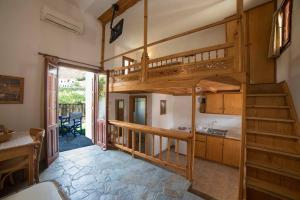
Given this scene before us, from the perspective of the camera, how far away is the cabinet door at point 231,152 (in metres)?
4.25

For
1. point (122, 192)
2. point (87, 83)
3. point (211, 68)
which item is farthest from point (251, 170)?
point (87, 83)

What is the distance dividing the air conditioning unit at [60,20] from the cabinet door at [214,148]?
508cm

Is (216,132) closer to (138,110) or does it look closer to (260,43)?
(260,43)

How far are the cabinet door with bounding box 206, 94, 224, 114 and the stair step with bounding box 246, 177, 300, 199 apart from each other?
287 centimetres

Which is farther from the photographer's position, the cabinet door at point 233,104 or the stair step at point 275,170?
the cabinet door at point 233,104

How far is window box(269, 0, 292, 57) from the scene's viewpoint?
9.00 ft

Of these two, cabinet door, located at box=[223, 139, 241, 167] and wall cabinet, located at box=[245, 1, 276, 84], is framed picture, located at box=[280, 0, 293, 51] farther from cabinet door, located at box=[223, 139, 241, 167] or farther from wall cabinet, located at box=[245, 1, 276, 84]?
cabinet door, located at box=[223, 139, 241, 167]

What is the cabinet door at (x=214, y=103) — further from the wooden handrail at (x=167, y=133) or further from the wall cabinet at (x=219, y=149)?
the wooden handrail at (x=167, y=133)

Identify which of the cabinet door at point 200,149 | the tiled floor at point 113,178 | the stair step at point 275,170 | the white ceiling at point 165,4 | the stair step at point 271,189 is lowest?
the cabinet door at point 200,149

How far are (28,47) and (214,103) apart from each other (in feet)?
17.4

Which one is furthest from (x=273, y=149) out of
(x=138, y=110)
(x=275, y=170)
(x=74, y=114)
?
(x=74, y=114)

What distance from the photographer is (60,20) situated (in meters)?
3.46

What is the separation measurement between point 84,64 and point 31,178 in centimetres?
293

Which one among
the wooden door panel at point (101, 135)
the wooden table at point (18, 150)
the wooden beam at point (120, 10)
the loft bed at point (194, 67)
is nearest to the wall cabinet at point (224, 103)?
the loft bed at point (194, 67)
